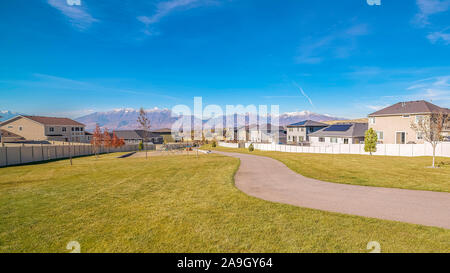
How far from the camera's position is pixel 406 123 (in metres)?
34.4

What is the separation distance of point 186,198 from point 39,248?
549 centimetres

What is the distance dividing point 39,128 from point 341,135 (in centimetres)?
8285

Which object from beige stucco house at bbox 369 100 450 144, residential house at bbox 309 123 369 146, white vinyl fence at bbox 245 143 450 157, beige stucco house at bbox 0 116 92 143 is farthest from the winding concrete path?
beige stucco house at bbox 0 116 92 143

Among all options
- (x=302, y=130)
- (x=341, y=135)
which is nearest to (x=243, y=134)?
(x=302, y=130)

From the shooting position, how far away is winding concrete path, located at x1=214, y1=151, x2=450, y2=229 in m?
7.88

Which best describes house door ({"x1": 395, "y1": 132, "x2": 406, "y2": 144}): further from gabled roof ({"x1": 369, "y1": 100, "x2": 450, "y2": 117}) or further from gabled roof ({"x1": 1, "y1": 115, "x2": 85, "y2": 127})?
gabled roof ({"x1": 1, "y1": 115, "x2": 85, "y2": 127})

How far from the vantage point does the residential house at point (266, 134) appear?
2796 inches

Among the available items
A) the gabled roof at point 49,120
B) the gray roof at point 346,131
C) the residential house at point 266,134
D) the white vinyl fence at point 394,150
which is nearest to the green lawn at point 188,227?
the white vinyl fence at point 394,150

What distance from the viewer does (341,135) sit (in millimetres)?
43438

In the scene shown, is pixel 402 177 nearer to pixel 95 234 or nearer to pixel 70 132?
pixel 95 234

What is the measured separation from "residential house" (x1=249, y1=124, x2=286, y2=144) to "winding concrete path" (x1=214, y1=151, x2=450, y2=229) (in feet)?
191

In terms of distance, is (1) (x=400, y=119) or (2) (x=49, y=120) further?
(2) (x=49, y=120)

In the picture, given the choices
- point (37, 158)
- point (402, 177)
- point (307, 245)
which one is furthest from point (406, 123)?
point (37, 158)

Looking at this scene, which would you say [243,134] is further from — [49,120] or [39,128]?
[39,128]
